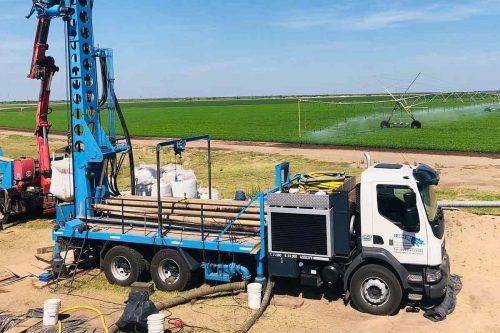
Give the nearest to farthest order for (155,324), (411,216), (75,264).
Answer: (155,324)
(411,216)
(75,264)

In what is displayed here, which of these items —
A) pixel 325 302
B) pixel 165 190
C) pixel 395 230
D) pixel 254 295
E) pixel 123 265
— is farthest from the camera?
pixel 165 190

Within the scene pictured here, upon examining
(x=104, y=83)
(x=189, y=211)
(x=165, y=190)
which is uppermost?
(x=104, y=83)

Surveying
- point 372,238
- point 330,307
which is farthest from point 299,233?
point 330,307

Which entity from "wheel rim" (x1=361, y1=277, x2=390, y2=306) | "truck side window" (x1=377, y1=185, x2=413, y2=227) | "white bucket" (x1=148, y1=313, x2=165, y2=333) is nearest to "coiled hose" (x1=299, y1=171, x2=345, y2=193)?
"truck side window" (x1=377, y1=185, x2=413, y2=227)

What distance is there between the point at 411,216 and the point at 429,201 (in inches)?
24.8

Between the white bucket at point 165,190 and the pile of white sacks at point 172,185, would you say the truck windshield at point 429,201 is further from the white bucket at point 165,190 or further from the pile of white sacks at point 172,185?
the white bucket at point 165,190

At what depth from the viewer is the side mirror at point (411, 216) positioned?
913cm

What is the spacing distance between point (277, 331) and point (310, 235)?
1.83 metres

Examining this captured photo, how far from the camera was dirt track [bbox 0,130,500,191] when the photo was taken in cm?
2379

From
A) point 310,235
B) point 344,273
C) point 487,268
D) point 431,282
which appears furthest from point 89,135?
point 487,268

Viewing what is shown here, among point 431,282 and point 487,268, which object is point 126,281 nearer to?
point 431,282

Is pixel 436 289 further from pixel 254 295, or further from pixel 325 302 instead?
pixel 254 295

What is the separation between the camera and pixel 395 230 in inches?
369

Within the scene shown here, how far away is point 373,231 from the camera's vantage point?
9516mm
